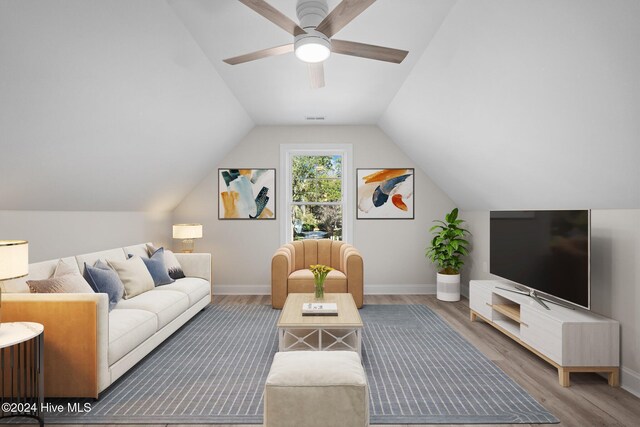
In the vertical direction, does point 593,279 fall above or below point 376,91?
below

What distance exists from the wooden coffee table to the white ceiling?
2291 mm

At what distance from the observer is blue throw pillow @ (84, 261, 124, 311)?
3061 mm

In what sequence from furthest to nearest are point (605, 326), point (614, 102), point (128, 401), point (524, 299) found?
point (524, 299) < point (605, 326) < point (128, 401) < point (614, 102)

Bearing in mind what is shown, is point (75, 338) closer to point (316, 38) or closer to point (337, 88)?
point (316, 38)

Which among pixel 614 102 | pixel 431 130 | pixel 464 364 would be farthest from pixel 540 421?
pixel 431 130

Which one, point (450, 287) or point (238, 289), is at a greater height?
point (450, 287)

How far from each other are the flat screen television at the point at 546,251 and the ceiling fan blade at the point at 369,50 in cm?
181

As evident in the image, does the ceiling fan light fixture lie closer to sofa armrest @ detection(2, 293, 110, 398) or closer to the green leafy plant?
sofa armrest @ detection(2, 293, 110, 398)

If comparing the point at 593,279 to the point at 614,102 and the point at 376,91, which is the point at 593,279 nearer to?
the point at 614,102

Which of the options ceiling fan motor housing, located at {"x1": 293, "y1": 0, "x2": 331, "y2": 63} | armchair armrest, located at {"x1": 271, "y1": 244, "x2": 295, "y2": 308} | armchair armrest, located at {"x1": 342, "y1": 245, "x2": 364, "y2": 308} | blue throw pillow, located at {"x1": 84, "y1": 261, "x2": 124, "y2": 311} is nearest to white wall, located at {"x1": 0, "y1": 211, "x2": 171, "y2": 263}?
blue throw pillow, located at {"x1": 84, "y1": 261, "x2": 124, "y2": 311}

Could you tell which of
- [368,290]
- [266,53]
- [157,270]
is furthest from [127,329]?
[368,290]

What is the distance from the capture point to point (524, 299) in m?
Result: 3.27

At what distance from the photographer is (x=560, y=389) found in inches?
100

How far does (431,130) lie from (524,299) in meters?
2.08
